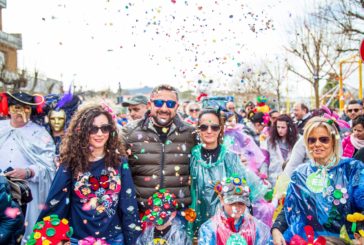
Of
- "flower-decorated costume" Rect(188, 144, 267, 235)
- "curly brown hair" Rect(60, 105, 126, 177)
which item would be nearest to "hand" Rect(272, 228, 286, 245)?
"flower-decorated costume" Rect(188, 144, 267, 235)

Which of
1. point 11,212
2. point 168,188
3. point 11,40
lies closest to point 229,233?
point 168,188

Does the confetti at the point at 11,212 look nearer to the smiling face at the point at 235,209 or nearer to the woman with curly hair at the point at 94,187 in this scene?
the woman with curly hair at the point at 94,187

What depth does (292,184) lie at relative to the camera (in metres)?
3.27

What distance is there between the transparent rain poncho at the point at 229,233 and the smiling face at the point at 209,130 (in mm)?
749

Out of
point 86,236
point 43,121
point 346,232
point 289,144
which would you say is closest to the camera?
point 346,232

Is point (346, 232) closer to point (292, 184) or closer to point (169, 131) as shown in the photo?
point (292, 184)

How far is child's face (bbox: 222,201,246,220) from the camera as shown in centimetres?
362

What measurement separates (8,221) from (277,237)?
2.00m

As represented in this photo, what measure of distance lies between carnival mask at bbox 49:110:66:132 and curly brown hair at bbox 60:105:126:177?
2.44 m

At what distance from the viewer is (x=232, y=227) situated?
359 centimetres

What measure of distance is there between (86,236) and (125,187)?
49 cm

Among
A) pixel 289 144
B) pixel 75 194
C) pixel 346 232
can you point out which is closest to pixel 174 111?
pixel 75 194

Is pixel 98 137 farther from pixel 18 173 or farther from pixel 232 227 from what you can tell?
pixel 18 173

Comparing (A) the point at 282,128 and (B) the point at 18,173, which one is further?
(A) the point at 282,128
